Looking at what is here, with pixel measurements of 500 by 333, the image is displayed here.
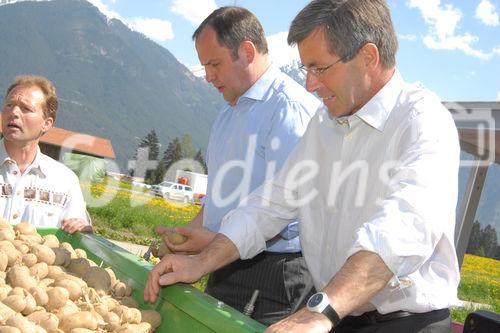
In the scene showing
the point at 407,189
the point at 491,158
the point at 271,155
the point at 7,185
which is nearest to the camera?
the point at 407,189

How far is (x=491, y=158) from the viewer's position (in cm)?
538

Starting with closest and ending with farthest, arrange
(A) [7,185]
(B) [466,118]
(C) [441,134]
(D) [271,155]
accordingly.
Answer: (C) [441,134]
(D) [271,155]
(A) [7,185]
(B) [466,118]

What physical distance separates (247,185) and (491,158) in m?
2.98

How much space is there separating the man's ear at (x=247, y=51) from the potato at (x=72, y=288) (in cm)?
154

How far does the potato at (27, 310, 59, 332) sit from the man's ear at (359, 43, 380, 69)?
51.2 inches

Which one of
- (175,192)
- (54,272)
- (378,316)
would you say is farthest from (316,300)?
(175,192)

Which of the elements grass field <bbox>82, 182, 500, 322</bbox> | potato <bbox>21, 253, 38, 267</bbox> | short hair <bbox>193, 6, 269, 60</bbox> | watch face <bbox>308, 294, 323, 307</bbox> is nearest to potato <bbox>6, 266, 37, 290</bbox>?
potato <bbox>21, 253, 38, 267</bbox>

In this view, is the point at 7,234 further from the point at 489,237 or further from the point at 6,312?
the point at 489,237

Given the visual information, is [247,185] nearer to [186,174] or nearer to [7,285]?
[7,285]

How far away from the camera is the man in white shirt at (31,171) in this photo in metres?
3.62

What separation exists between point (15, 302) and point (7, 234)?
0.67 metres

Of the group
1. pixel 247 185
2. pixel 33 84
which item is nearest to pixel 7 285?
pixel 247 185

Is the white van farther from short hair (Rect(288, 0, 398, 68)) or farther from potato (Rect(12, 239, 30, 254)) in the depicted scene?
short hair (Rect(288, 0, 398, 68))

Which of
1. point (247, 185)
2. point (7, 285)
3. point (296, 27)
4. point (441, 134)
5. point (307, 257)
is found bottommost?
point (7, 285)
